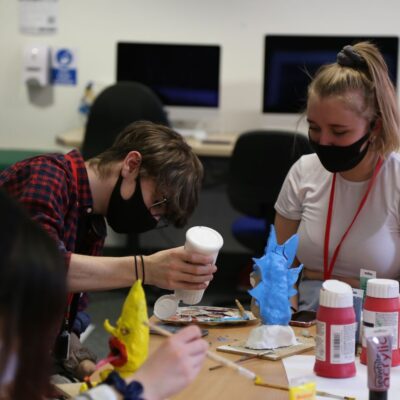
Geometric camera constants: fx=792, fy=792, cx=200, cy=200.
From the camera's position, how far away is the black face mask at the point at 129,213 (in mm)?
2012

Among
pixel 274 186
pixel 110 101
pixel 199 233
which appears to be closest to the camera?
pixel 199 233

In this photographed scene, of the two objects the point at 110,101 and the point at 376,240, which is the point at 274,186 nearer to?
the point at 110,101

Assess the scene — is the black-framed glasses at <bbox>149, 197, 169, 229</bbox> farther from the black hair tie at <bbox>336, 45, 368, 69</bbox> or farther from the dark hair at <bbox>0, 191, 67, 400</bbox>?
the dark hair at <bbox>0, 191, 67, 400</bbox>

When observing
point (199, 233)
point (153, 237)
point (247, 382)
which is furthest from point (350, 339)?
point (153, 237)

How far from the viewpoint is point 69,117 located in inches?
197

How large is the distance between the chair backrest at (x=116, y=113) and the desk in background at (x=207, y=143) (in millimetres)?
276

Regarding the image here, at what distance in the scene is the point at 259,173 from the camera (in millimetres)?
3898

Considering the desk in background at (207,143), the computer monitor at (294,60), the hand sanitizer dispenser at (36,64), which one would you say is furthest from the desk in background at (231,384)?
the hand sanitizer dispenser at (36,64)

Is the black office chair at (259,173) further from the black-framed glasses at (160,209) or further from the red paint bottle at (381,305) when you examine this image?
the red paint bottle at (381,305)

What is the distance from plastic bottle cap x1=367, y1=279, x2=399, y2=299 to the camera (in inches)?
63.9

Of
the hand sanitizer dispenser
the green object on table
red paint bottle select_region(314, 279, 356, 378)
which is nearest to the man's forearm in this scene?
red paint bottle select_region(314, 279, 356, 378)

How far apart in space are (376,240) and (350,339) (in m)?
0.61

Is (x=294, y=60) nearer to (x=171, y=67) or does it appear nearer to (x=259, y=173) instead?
(x=171, y=67)

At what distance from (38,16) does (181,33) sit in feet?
2.95
